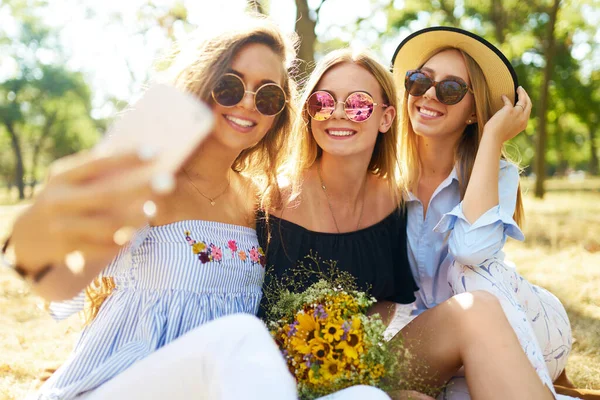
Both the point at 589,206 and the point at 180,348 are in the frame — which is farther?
the point at 589,206

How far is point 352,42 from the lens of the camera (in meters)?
3.44

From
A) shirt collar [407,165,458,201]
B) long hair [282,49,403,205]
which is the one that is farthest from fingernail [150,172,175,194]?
shirt collar [407,165,458,201]

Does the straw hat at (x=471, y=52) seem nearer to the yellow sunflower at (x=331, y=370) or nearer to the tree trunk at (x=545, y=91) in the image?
the yellow sunflower at (x=331, y=370)

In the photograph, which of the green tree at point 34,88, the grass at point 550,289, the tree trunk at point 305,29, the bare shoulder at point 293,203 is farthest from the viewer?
the green tree at point 34,88

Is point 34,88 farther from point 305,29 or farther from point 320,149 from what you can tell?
point 320,149

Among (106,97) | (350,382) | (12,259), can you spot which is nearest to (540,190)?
(350,382)

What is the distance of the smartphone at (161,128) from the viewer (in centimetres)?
138

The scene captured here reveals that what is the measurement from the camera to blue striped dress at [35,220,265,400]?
2154 millimetres

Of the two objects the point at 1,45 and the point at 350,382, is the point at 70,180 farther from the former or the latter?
the point at 1,45

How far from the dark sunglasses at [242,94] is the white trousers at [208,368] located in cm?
111

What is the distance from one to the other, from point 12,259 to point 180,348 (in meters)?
0.54

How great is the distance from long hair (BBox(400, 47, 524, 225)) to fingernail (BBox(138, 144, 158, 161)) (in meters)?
2.34

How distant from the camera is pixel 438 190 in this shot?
3375 millimetres

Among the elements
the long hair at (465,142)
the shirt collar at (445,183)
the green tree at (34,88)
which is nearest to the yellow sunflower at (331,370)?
the shirt collar at (445,183)
